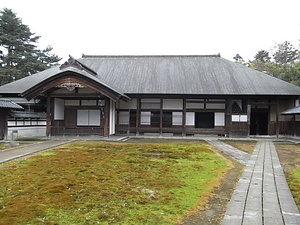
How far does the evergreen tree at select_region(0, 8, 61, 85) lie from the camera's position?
98.2 feet

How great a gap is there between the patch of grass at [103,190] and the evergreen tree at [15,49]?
2538cm

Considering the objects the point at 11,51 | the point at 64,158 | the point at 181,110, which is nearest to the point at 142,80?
the point at 181,110

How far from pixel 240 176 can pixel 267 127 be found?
635 inches

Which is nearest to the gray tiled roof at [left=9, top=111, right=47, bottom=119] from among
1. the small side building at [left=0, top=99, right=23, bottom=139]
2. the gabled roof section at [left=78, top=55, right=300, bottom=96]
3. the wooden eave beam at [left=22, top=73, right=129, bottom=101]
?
the small side building at [left=0, top=99, right=23, bottom=139]

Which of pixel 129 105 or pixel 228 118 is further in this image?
pixel 129 105

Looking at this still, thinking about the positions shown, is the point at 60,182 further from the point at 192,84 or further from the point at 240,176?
the point at 192,84

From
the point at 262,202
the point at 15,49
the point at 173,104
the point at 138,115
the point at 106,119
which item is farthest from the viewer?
the point at 15,49

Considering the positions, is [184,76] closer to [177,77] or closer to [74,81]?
[177,77]

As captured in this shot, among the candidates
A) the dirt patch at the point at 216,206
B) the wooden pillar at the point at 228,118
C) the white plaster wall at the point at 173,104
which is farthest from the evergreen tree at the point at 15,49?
the dirt patch at the point at 216,206

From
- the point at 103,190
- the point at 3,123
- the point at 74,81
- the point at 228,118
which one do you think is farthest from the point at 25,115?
the point at 103,190

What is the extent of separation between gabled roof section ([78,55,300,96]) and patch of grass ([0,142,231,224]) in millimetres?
12056

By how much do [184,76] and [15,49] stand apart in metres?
21.7

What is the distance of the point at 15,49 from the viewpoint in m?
32.0

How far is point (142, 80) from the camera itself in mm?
21359
